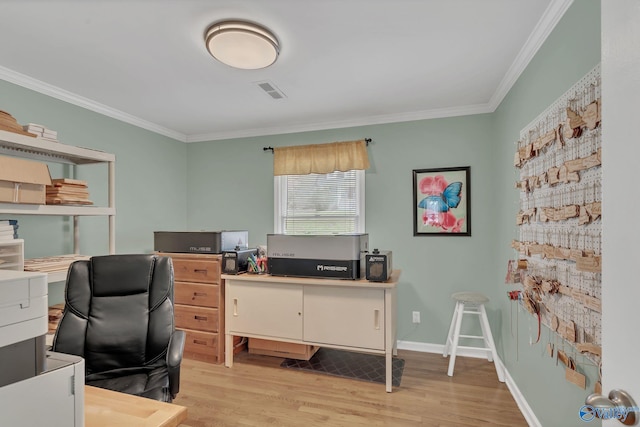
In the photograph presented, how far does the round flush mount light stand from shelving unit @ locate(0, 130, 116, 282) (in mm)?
1320

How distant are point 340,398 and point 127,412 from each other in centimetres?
178

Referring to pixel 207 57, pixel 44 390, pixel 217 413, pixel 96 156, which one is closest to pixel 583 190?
pixel 44 390

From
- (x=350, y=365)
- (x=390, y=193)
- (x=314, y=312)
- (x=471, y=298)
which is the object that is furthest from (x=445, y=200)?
(x=350, y=365)

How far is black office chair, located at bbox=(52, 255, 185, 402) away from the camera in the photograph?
1.69 meters

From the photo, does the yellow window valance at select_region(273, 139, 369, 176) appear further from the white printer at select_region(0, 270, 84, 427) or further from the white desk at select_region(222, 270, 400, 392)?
the white printer at select_region(0, 270, 84, 427)

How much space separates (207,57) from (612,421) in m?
2.52

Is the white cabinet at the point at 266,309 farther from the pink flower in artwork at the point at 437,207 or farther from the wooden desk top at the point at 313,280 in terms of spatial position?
the pink flower in artwork at the point at 437,207

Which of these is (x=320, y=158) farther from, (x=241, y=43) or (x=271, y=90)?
(x=241, y=43)

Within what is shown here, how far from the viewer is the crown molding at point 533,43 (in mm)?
1655

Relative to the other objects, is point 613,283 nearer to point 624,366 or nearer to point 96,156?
point 624,366

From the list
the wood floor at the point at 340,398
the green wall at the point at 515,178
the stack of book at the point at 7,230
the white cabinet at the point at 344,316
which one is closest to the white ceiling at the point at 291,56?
the green wall at the point at 515,178

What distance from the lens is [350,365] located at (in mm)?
2963

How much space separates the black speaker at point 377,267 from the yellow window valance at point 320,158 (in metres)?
1.16

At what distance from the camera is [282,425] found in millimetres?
2074
